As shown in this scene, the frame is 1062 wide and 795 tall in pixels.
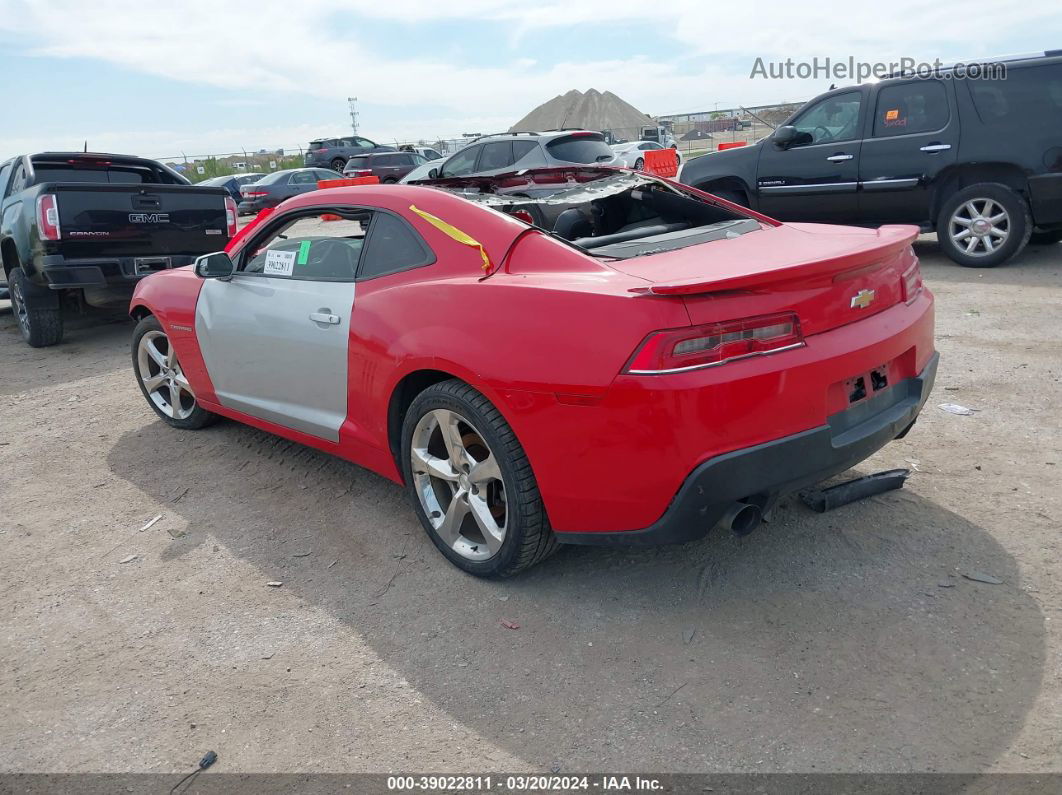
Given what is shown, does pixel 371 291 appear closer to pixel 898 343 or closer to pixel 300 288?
pixel 300 288

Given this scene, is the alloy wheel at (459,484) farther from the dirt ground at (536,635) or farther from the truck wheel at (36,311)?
the truck wheel at (36,311)

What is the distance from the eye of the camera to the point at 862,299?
283 cm

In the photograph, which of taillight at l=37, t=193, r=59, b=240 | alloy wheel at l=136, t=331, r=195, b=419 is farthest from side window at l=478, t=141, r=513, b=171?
alloy wheel at l=136, t=331, r=195, b=419

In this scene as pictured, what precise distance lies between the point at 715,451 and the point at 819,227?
1.73 metres

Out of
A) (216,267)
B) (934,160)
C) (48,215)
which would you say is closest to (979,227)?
(934,160)

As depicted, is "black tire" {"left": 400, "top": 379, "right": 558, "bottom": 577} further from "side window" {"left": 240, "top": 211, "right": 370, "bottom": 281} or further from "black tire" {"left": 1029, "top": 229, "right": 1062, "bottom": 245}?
"black tire" {"left": 1029, "top": 229, "right": 1062, "bottom": 245}

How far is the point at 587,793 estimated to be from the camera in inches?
85.6

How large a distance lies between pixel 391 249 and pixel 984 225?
22.2 ft

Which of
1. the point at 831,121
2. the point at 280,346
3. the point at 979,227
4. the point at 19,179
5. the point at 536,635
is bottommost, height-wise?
the point at 536,635

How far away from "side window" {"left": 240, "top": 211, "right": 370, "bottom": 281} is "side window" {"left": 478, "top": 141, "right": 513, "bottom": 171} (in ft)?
31.5

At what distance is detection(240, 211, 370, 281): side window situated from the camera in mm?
3664

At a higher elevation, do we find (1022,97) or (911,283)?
(1022,97)

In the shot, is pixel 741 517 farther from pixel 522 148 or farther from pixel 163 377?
pixel 522 148

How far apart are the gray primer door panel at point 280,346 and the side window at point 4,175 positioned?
584 centimetres
